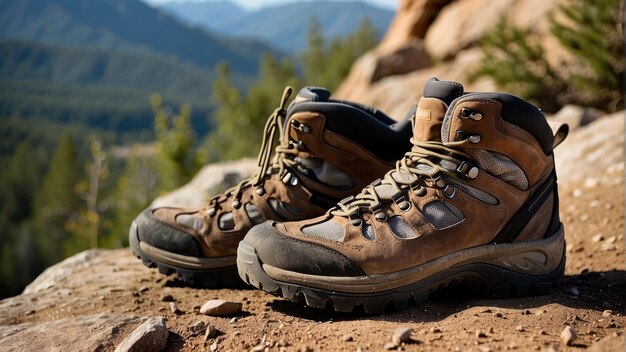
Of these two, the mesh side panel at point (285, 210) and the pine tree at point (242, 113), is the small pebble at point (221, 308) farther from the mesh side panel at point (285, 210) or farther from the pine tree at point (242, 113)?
the pine tree at point (242, 113)

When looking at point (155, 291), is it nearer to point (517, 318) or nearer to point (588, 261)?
point (517, 318)

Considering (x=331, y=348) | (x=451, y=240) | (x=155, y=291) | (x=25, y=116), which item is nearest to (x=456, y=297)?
(x=451, y=240)

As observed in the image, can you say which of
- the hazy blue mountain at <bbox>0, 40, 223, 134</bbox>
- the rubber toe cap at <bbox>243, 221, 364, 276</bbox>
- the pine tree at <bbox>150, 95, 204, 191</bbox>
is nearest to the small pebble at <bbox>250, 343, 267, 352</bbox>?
the rubber toe cap at <bbox>243, 221, 364, 276</bbox>

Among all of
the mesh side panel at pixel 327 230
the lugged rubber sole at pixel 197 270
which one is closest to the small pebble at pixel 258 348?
the mesh side panel at pixel 327 230

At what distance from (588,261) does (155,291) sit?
1.95 metres

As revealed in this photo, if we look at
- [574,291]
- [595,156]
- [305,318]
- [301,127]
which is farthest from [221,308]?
[595,156]

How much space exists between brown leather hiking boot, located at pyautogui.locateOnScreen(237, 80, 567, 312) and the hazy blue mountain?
140 meters

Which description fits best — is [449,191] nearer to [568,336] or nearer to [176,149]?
[568,336]

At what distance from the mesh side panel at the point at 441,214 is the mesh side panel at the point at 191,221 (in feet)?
3.23

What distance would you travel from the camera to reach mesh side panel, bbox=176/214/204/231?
258 centimetres

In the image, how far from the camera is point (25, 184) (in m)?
68.0

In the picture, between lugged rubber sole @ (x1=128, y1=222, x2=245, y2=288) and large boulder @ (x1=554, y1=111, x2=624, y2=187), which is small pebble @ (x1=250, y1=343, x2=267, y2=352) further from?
large boulder @ (x1=554, y1=111, x2=624, y2=187)

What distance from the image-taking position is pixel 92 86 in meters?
181

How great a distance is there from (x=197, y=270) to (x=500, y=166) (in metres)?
1.29
